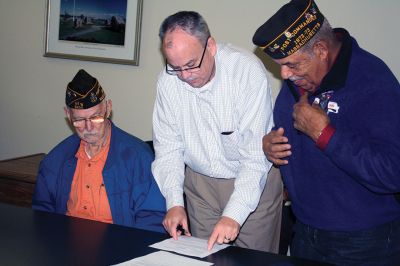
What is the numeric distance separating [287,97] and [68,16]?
234cm

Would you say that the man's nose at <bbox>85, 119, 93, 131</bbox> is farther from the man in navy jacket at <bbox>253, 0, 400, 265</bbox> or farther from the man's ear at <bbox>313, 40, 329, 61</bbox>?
the man's ear at <bbox>313, 40, 329, 61</bbox>

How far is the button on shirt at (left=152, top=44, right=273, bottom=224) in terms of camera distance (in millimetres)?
2041

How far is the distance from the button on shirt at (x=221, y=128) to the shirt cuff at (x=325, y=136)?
426 millimetres

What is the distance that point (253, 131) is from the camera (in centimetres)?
205

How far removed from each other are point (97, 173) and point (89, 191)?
0.09m

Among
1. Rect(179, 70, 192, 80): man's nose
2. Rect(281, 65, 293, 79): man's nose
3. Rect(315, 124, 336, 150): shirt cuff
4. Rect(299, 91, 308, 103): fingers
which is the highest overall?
Rect(281, 65, 293, 79): man's nose

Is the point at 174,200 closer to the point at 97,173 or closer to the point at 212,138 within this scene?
the point at 212,138

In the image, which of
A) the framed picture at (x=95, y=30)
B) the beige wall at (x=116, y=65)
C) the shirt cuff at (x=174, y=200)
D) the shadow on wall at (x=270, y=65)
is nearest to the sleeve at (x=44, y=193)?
the shirt cuff at (x=174, y=200)

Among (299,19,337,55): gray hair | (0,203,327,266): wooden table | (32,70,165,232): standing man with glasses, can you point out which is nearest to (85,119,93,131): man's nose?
(32,70,165,232): standing man with glasses

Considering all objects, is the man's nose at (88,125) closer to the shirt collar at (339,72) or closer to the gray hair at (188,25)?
the gray hair at (188,25)

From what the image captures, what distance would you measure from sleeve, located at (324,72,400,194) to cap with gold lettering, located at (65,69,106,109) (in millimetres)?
1222

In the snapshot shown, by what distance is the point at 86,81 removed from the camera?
243 centimetres

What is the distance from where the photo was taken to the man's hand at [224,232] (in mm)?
1785

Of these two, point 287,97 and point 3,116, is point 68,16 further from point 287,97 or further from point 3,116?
point 287,97
